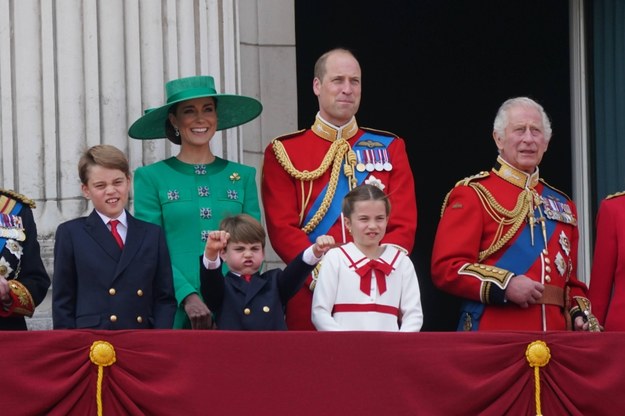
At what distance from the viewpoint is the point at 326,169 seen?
697cm

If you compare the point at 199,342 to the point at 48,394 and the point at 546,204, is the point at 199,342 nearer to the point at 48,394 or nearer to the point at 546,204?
the point at 48,394

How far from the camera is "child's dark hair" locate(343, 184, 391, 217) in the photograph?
6.33 meters

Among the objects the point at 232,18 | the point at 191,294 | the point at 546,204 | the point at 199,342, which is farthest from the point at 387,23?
the point at 199,342

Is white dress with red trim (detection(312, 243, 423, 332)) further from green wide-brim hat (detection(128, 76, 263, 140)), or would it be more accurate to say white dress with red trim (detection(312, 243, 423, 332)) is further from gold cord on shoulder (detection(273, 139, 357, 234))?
green wide-brim hat (detection(128, 76, 263, 140))

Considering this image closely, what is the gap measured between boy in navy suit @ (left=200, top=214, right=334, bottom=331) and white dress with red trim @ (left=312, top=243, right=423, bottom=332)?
0.11 meters

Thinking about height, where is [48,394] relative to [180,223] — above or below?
below

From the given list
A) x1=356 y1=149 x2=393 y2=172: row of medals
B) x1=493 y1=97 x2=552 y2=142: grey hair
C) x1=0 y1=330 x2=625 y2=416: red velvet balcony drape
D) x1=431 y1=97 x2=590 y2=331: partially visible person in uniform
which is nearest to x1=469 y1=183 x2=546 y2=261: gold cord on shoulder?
x1=431 y1=97 x2=590 y2=331: partially visible person in uniform

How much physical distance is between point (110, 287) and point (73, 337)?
64cm

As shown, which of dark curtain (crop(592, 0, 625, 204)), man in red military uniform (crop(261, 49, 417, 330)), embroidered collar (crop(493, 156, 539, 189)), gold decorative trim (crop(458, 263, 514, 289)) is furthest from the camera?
dark curtain (crop(592, 0, 625, 204))

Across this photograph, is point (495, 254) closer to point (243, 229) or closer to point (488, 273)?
point (488, 273)

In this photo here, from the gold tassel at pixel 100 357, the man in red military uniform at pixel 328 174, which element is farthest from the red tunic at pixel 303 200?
the gold tassel at pixel 100 357

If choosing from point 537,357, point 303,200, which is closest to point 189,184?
point 303,200

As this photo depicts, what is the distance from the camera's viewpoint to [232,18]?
782 cm

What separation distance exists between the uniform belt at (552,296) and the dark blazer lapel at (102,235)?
1.78 m
